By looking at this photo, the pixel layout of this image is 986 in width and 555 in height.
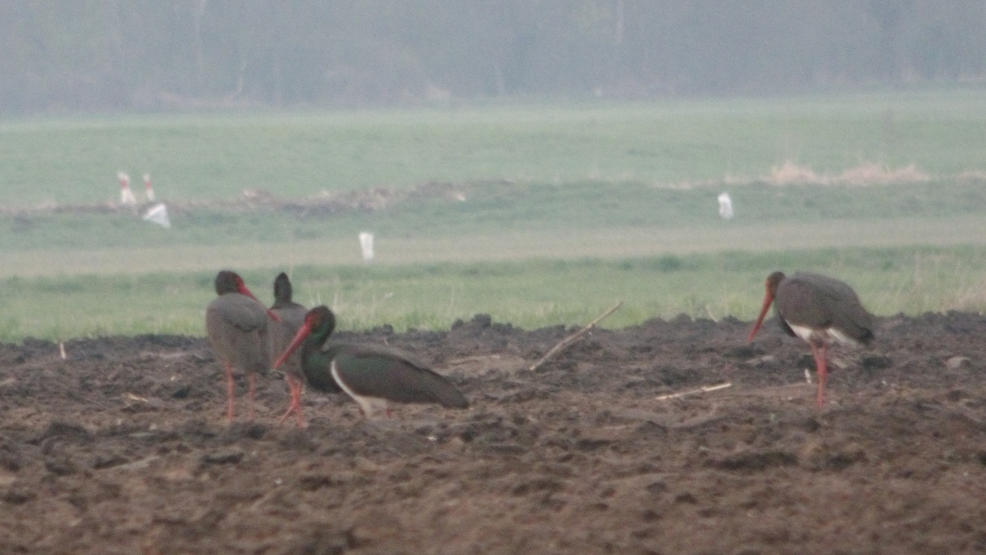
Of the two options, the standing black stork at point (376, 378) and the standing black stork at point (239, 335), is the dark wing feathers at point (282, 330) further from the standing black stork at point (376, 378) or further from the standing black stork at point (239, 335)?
the standing black stork at point (376, 378)

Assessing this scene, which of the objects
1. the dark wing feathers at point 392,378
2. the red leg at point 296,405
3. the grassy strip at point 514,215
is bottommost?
the red leg at point 296,405

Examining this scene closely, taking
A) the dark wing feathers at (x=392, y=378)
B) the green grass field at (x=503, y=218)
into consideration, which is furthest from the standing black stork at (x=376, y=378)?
the green grass field at (x=503, y=218)

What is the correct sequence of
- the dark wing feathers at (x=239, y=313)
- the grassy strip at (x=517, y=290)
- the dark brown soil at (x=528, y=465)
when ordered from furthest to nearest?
the grassy strip at (x=517, y=290)
the dark wing feathers at (x=239, y=313)
the dark brown soil at (x=528, y=465)

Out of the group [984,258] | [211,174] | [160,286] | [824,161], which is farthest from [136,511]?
[824,161]

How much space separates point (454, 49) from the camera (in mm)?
83188

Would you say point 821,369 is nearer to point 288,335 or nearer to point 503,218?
point 288,335

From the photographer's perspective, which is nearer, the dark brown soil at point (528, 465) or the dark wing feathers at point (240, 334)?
the dark brown soil at point (528, 465)

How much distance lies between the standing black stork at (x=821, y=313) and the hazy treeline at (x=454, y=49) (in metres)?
66.6

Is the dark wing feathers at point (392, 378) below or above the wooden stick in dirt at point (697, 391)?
above

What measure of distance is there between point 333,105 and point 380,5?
23.5ft

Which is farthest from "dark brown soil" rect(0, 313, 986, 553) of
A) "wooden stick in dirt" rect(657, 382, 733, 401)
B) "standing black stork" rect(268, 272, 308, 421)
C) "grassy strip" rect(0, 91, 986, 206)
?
"grassy strip" rect(0, 91, 986, 206)

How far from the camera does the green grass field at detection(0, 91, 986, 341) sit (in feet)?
68.8

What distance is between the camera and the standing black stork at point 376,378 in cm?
903

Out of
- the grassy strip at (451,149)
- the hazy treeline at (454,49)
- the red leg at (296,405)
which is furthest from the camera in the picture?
the hazy treeline at (454,49)
